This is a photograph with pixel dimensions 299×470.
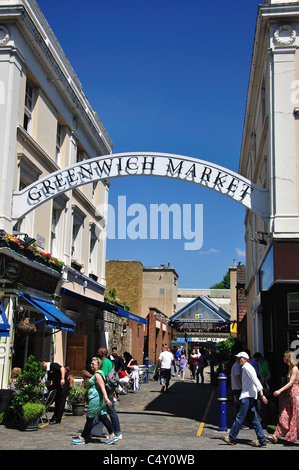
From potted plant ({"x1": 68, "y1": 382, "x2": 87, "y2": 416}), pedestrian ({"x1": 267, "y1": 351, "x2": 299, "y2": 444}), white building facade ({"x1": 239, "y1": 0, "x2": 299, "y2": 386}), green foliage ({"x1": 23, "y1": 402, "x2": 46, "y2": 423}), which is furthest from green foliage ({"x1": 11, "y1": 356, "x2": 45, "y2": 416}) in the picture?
white building facade ({"x1": 239, "y1": 0, "x2": 299, "y2": 386})

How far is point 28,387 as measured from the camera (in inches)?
435

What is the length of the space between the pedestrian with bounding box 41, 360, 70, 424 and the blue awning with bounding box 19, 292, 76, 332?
9.22ft

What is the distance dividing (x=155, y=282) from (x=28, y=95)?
4588 centimetres

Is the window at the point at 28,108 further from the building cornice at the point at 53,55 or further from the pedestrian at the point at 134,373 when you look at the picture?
the pedestrian at the point at 134,373

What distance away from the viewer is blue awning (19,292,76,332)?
15083 millimetres

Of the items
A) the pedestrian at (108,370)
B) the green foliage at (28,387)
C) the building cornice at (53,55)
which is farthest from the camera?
the building cornice at (53,55)

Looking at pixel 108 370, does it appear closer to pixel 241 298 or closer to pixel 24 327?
pixel 24 327

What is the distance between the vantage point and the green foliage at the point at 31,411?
10.6 m

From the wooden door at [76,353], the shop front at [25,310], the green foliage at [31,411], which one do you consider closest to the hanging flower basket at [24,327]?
the shop front at [25,310]

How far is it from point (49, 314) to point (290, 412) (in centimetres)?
782

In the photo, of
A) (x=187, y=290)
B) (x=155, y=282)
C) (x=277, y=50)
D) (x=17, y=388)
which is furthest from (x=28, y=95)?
(x=187, y=290)

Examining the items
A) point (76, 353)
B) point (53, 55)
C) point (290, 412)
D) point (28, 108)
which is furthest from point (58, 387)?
point (53, 55)

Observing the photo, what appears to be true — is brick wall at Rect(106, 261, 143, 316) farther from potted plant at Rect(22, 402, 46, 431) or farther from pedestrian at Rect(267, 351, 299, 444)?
pedestrian at Rect(267, 351, 299, 444)

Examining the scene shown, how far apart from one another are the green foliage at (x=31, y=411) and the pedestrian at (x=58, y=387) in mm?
1032
